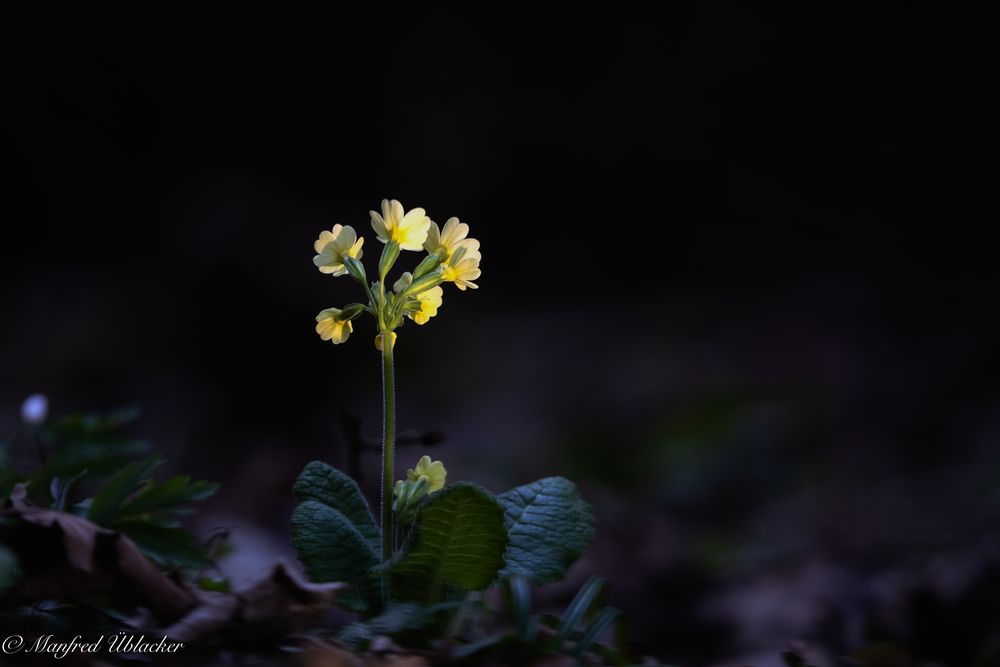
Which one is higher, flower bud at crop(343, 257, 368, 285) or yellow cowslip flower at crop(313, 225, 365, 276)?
yellow cowslip flower at crop(313, 225, 365, 276)

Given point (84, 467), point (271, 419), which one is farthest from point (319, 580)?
point (271, 419)

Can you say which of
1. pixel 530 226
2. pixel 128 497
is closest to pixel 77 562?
pixel 128 497

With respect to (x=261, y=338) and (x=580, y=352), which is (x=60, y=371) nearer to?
(x=261, y=338)

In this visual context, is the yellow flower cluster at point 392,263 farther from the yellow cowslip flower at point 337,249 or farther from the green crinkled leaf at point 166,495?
the green crinkled leaf at point 166,495

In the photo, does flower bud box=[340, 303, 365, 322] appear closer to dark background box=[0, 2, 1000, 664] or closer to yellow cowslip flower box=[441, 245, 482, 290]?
yellow cowslip flower box=[441, 245, 482, 290]

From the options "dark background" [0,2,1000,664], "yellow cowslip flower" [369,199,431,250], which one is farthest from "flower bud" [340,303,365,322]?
"dark background" [0,2,1000,664]

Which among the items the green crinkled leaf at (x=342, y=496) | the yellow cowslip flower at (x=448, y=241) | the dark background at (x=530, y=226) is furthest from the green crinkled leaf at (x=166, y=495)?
the dark background at (x=530, y=226)

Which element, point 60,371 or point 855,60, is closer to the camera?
point 60,371

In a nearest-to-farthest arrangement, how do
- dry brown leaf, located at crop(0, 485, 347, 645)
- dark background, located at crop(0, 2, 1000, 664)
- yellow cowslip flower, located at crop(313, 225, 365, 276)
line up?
1. dry brown leaf, located at crop(0, 485, 347, 645)
2. yellow cowslip flower, located at crop(313, 225, 365, 276)
3. dark background, located at crop(0, 2, 1000, 664)
